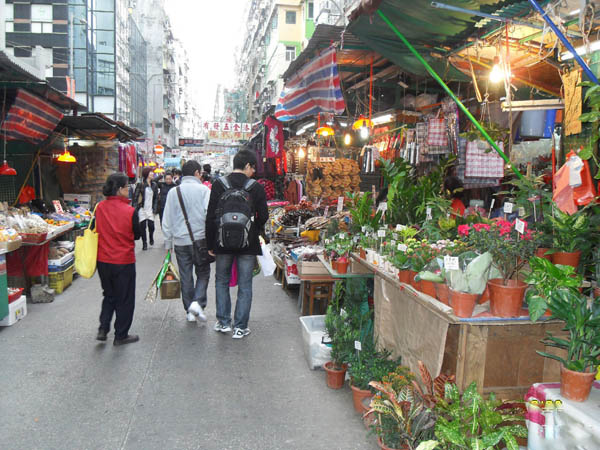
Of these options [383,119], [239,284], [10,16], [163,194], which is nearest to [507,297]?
[239,284]

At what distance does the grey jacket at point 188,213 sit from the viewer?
5512 mm

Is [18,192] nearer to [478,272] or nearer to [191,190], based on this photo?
[191,190]

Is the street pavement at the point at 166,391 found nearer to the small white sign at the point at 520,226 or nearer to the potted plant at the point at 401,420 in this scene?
the potted plant at the point at 401,420

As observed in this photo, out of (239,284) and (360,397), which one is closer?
(360,397)

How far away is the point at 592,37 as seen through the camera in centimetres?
385

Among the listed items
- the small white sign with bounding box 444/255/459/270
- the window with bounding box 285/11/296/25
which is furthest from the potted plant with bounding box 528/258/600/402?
the window with bounding box 285/11/296/25

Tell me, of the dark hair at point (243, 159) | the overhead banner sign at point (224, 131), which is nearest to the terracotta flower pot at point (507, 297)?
the dark hair at point (243, 159)

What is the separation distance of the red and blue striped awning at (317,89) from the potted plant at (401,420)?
13.6 ft

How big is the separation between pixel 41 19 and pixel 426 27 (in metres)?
30.7

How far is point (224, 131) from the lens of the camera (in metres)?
32.8

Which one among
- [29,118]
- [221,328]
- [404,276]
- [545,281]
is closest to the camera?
[545,281]

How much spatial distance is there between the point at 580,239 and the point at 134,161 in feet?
44.1

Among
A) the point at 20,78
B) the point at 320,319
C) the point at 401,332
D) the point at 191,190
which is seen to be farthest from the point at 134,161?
the point at 401,332

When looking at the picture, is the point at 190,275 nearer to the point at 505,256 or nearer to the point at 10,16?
the point at 505,256
